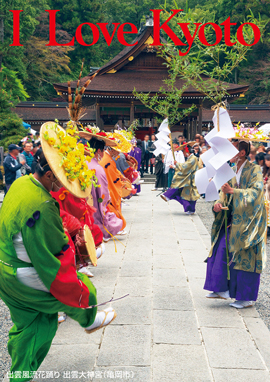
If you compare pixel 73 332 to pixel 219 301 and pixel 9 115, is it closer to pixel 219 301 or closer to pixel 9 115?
pixel 219 301

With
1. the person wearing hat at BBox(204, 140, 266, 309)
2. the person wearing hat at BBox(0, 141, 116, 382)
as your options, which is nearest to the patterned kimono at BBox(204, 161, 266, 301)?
the person wearing hat at BBox(204, 140, 266, 309)

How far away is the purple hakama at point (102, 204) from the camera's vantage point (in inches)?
208

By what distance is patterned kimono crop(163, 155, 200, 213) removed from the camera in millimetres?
8875

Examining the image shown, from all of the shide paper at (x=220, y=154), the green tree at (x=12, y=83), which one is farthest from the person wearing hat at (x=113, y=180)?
the green tree at (x=12, y=83)

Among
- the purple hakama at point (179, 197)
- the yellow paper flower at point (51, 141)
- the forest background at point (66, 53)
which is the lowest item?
the purple hakama at point (179, 197)

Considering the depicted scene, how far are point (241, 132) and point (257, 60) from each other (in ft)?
97.2

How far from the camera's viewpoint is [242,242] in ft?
12.5

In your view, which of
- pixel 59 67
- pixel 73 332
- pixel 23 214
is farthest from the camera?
pixel 59 67

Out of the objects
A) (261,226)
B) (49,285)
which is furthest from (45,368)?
(261,226)

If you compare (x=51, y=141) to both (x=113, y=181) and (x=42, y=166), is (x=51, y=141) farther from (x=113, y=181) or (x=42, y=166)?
(x=113, y=181)

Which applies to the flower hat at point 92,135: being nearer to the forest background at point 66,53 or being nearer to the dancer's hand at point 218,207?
the dancer's hand at point 218,207

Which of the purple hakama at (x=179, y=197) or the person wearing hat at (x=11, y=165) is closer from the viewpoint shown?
the person wearing hat at (x=11, y=165)

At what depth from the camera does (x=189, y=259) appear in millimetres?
5477

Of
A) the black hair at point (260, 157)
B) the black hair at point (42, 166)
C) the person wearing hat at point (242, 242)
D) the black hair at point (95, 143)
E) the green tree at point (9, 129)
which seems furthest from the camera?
the green tree at point (9, 129)
